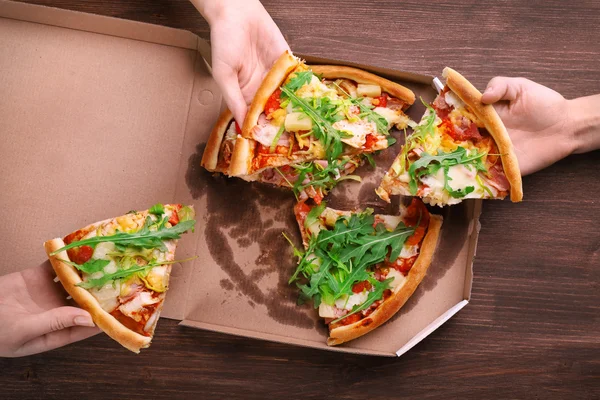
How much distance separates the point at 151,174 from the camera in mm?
3934

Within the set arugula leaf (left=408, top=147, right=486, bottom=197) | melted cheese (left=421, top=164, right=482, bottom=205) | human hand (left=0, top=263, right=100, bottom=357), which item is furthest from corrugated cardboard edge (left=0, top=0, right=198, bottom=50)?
melted cheese (left=421, top=164, right=482, bottom=205)

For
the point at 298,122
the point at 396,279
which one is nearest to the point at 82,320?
the point at 298,122

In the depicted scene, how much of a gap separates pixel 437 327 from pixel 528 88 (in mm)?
1802

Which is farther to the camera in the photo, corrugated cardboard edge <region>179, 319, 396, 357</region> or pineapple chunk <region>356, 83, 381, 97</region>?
pineapple chunk <region>356, 83, 381, 97</region>

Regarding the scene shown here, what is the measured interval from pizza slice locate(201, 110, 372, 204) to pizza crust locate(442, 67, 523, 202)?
2.75 ft

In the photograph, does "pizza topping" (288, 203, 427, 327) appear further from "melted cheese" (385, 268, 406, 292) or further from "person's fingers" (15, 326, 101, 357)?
"person's fingers" (15, 326, 101, 357)

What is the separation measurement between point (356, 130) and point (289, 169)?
22.5 inches

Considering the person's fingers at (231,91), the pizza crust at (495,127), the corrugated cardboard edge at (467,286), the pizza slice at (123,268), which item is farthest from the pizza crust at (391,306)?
the person's fingers at (231,91)

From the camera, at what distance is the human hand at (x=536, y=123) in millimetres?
3846

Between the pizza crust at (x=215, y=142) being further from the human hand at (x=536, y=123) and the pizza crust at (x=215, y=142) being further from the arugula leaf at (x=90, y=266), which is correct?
the human hand at (x=536, y=123)

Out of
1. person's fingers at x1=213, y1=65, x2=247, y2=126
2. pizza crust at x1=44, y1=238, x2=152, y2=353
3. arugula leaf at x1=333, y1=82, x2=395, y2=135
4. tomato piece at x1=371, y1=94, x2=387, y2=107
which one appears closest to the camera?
pizza crust at x1=44, y1=238, x2=152, y2=353

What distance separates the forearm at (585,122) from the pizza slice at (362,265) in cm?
122

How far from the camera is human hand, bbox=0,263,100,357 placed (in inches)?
125

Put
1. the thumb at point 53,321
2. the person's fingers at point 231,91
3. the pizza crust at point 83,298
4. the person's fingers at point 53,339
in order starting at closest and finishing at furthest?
the thumb at point 53,321, the person's fingers at point 53,339, the pizza crust at point 83,298, the person's fingers at point 231,91
